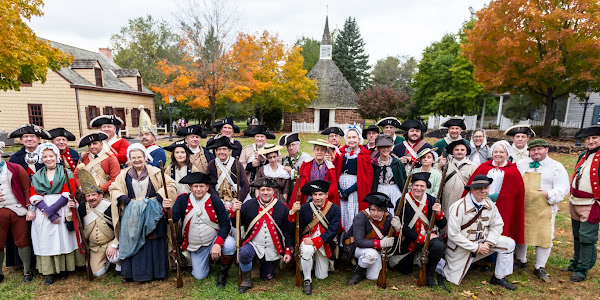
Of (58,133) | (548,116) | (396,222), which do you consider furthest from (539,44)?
(58,133)

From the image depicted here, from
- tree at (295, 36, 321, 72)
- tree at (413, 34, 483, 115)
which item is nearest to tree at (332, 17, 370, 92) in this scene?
tree at (295, 36, 321, 72)

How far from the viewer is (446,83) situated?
92.8 ft

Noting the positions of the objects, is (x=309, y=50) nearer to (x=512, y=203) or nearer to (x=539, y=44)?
(x=539, y=44)

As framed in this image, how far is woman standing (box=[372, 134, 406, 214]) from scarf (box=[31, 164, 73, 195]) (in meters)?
4.78

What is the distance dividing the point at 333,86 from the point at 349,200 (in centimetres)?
2628

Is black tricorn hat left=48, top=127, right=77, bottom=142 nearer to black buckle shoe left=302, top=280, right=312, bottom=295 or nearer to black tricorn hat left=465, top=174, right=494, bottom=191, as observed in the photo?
black buckle shoe left=302, top=280, right=312, bottom=295

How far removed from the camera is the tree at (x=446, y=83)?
25.8 meters

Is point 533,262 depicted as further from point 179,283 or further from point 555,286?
point 179,283

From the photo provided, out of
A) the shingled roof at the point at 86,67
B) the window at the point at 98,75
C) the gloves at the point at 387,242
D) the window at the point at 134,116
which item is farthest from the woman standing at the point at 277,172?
the window at the point at 134,116

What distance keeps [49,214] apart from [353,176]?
456 centimetres

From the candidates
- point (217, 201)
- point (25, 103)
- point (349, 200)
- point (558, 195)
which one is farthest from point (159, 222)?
point (25, 103)

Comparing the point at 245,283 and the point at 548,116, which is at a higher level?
the point at 548,116

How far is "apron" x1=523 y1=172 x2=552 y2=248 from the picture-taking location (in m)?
4.67

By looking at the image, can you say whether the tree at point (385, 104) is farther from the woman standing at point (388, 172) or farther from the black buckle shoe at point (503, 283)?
the black buckle shoe at point (503, 283)
